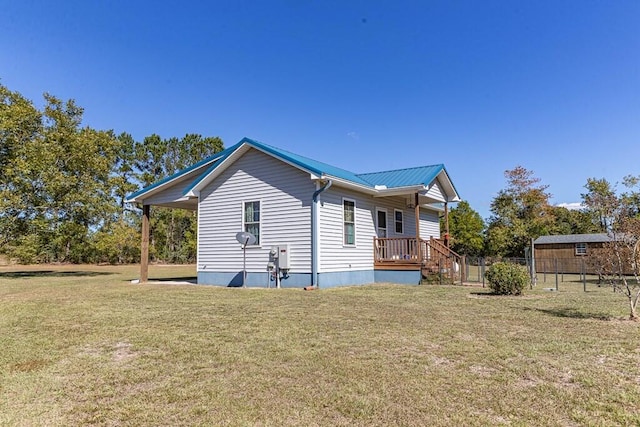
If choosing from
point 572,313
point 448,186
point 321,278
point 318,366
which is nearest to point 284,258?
point 321,278

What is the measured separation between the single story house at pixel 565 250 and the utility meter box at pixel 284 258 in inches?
770

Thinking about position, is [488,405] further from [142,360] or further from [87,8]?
[87,8]

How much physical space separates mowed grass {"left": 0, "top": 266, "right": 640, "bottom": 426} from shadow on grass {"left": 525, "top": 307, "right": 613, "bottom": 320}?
0.06 feet

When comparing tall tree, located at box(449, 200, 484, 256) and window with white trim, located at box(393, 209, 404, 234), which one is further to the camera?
tall tree, located at box(449, 200, 484, 256)

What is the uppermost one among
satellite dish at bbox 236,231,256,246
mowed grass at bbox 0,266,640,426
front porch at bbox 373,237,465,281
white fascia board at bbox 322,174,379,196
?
white fascia board at bbox 322,174,379,196

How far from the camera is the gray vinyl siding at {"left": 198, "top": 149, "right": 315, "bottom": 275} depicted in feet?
40.0

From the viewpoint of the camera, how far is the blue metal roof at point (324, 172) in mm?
12297

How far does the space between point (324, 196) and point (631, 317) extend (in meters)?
7.88

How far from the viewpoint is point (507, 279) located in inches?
398

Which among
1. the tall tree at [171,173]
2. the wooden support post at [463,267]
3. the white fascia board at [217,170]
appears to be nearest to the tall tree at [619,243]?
the wooden support post at [463,267]

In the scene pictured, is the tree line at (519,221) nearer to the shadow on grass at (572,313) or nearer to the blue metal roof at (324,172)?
the blue metal roof at (324,172)

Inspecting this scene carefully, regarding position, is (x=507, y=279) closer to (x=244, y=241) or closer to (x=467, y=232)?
(x=244, y=241)

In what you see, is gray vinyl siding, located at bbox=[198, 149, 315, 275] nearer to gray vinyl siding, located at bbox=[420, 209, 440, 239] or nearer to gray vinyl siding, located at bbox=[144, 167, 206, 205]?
gray vinyl siding, located at bbox=[144, 167, 206, 205]

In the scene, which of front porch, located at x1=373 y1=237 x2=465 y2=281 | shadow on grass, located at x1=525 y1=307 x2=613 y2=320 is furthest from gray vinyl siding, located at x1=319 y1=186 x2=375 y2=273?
shadow on grass, located at x1=525 y1=307 x2=613 y2=320
